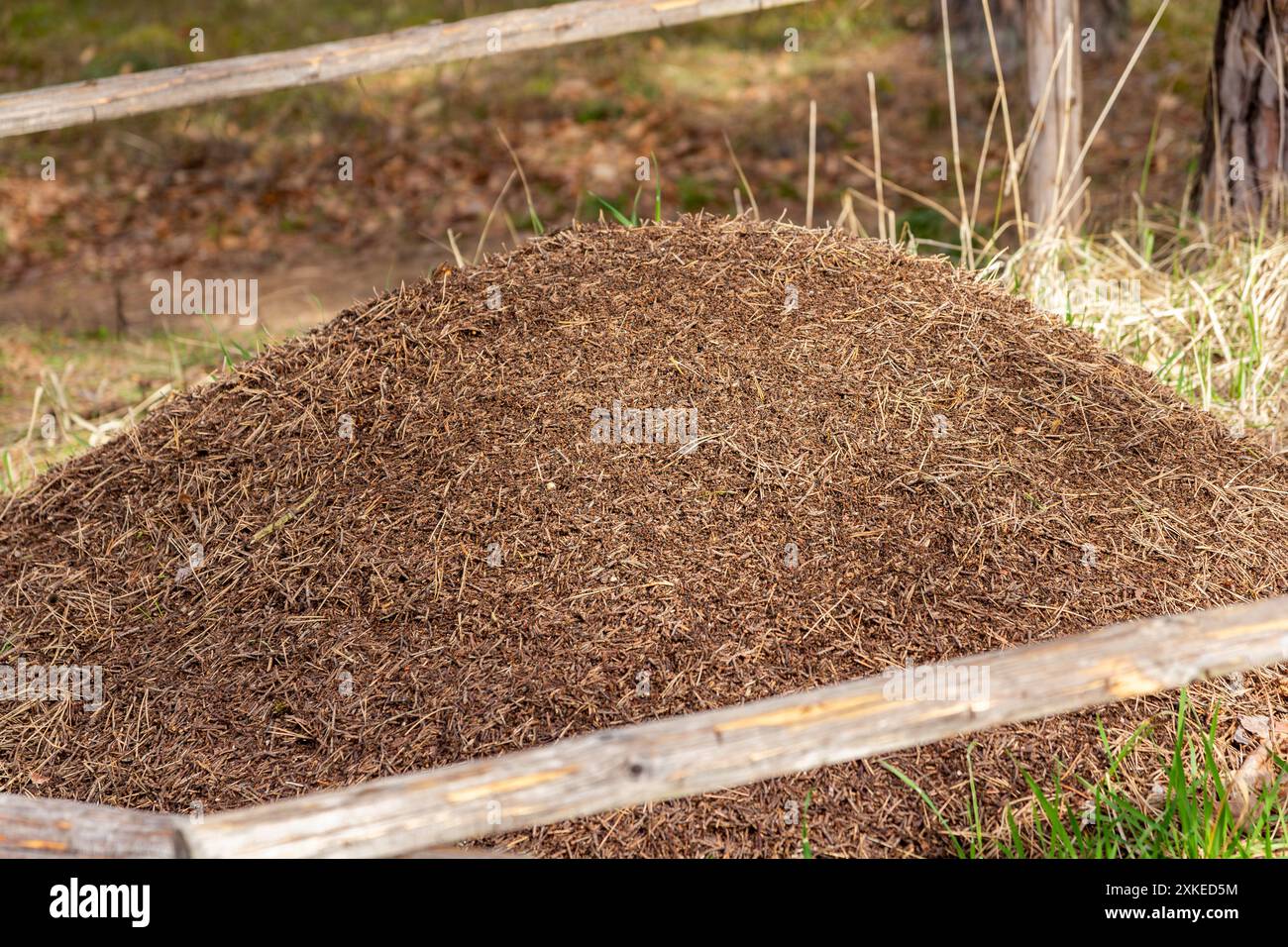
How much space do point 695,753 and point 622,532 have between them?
3.56ft

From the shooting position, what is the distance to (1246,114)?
434 cm

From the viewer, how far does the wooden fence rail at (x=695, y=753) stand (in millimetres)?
1619

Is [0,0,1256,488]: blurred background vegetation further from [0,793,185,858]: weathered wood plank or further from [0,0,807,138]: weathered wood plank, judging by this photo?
[0,793,185,858]: weathered wood plank

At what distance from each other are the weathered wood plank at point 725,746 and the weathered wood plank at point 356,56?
290 cm

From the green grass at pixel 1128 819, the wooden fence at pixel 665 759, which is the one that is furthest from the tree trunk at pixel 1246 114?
the wooden fence at pixel 665 759

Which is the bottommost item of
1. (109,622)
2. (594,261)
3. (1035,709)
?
(109,622)

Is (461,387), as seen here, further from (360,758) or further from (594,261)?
(360,758)

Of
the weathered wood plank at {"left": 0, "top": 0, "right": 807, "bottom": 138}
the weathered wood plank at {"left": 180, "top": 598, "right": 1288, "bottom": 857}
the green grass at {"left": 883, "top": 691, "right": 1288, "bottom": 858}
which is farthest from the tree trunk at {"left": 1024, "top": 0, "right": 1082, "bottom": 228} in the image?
the weathered wood plank at {"left": 180, "top": 598, "right": 1288, "bottom": 857}

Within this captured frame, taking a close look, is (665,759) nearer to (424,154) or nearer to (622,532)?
(622,532)

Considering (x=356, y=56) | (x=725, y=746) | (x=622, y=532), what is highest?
(x=356, y=56)

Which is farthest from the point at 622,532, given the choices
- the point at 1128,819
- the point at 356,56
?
the point at 356,56
